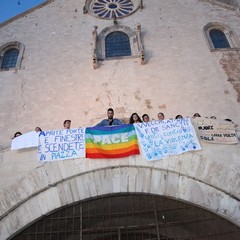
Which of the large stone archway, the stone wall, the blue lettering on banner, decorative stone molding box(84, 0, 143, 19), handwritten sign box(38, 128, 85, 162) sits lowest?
the large stone archway

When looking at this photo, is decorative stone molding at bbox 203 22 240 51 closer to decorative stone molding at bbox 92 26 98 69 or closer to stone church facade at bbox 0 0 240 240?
stone church facade at bbox 0 0 240 240

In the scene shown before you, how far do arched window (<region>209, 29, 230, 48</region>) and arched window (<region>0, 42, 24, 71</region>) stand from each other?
386 inches

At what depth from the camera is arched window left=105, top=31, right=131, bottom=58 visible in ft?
49.9

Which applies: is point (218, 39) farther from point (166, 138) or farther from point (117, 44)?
point (166, 138)

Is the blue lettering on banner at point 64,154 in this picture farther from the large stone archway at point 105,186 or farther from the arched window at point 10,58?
the arched window at point 10,58

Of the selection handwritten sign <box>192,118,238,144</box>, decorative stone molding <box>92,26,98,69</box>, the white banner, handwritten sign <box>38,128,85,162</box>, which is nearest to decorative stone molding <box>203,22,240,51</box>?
decorative stone molding <box>92,26,98,69</box>

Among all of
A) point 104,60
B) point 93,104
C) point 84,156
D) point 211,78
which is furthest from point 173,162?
point 104,60

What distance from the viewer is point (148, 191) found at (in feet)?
23.9

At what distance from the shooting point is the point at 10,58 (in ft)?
50.8

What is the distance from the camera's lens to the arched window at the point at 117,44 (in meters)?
15.2

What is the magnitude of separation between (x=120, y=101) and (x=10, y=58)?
6.49m

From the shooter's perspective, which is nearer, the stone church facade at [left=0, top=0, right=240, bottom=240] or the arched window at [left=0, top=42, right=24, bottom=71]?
the stone church facade at [left=0, top=0, right=240, bottom=240]

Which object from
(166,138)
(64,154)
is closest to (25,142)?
(64,154)

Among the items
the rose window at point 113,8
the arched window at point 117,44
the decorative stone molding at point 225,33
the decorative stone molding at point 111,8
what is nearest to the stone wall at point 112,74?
the decorative stone molding at point 225,33
